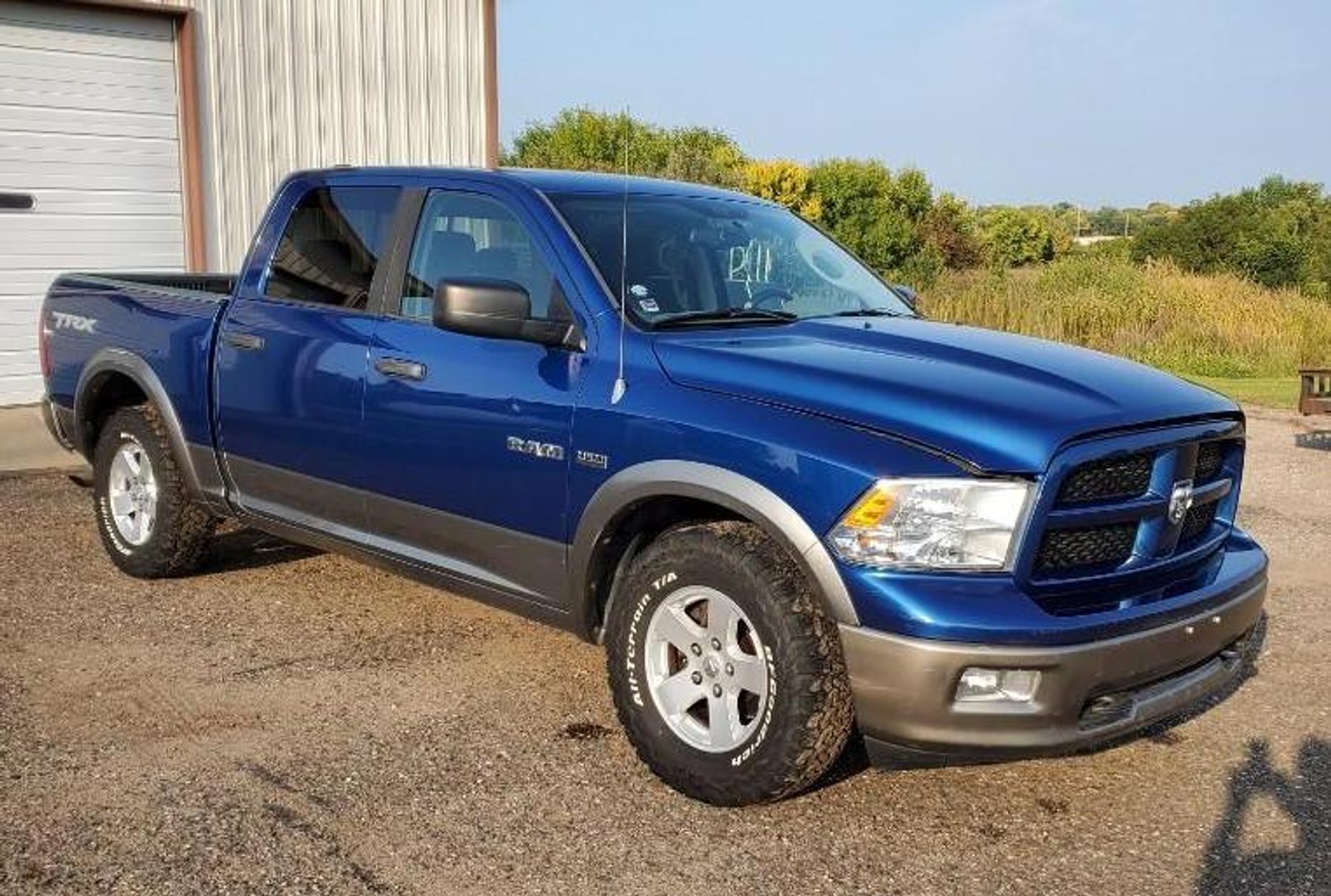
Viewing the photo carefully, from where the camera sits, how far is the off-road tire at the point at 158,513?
5816 mm

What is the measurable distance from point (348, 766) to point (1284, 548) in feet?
17.9

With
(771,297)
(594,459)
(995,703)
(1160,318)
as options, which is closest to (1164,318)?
(1160,318)

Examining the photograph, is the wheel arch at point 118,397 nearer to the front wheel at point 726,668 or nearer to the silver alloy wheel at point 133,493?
the silver alloy wheel at point 133,493

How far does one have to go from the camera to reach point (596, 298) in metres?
4.16

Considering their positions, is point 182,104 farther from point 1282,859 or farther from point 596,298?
point 1282,859

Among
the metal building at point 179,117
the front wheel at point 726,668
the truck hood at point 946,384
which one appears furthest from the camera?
the metal building at point 179,117

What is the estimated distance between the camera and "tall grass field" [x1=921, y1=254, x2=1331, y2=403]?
18047 millimetres

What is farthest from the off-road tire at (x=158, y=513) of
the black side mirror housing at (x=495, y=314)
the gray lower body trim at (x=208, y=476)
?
the black side mirror housing at (x=495, y=314)

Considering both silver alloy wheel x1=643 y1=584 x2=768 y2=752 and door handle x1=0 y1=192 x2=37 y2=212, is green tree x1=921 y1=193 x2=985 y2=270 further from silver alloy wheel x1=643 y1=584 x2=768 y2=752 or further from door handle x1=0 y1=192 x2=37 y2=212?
silver alloy wheel x1=643 y1=584 x2=768 y2=752

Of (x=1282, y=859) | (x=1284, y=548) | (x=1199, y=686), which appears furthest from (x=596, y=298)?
(x=1284, y=548)

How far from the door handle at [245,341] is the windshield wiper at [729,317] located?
1.92m

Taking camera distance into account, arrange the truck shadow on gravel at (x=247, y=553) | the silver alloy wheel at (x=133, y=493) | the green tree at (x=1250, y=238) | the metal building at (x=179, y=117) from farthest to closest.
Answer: the green tree at (x=1250, y=238)
the metal building at (x=179, y=117)
the truck shadow on gravel at (x=247, y=553)
the silver alloy wheel at (x=133, y=493)

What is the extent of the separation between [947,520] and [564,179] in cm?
223

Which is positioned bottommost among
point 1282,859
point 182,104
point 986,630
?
point 1282,859
